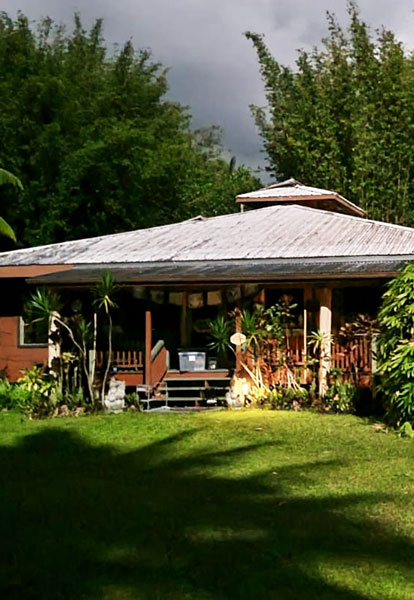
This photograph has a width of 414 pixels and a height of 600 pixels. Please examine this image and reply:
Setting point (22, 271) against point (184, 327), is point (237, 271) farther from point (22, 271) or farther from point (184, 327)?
point (22, 271)

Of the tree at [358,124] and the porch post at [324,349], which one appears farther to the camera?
the tree at [358,124]

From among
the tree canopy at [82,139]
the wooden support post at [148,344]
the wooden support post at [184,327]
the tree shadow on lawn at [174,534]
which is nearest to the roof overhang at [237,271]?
the wooden support post at [148,344]

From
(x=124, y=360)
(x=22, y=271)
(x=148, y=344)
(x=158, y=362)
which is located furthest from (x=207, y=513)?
(x=22, y=271)

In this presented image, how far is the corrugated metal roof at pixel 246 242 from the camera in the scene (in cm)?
1755

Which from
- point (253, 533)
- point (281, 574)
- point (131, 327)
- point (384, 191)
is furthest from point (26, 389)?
point (384, 191)

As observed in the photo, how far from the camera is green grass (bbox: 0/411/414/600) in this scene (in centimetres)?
570

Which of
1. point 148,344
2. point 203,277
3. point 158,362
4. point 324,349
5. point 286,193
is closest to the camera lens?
point 324,349

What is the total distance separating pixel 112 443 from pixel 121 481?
2.85 m

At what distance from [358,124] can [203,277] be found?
16913mm

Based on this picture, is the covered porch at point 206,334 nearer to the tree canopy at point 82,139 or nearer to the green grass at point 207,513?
the green grass at point 207,513

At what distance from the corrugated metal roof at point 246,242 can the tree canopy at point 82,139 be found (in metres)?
7.97

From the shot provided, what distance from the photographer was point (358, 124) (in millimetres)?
30922

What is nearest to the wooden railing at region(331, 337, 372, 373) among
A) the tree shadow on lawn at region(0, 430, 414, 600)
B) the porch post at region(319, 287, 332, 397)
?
the porch post at region(319, 287, 332, 397)

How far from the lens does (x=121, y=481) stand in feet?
30.5
